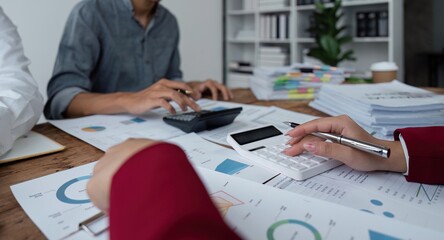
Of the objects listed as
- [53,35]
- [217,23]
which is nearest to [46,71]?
[53,35]

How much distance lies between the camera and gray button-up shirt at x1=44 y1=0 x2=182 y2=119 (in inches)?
46.8

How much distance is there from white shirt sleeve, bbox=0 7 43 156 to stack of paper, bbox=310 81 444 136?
704 mm

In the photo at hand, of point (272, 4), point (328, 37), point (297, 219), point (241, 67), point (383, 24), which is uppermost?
point (272, 4)

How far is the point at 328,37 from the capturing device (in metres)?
2.49

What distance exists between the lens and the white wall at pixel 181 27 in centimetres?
234

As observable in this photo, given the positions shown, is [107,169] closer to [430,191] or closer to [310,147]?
[310,147]

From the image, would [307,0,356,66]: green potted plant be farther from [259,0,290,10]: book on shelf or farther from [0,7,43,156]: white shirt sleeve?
[0,7,43,156]: white shirt sleeve

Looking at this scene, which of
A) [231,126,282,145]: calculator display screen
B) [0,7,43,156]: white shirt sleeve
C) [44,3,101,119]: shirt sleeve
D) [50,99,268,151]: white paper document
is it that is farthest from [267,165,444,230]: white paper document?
[44,3,101,119]: shirt sleeve

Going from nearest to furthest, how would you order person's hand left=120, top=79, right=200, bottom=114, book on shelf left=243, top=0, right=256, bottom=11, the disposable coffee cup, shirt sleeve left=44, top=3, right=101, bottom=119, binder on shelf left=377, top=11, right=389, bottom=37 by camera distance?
person's hand left=120, top=79, right=200, bottom=114 < shirt sleeve left=44, top=3, right=101, bottom=119 < the disposable coffee cup < binder on shelf left=377, top=11, right=389, bottom=37 < book on shelf left=243, top=0, right=256, bottom=11

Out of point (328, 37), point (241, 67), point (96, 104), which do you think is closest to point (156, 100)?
point (96, 104)

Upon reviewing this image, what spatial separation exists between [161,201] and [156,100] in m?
0.66

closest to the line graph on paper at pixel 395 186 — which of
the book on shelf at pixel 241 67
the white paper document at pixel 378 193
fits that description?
the white paper document at pixel 378 193

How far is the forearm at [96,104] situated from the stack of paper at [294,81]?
0.48 m

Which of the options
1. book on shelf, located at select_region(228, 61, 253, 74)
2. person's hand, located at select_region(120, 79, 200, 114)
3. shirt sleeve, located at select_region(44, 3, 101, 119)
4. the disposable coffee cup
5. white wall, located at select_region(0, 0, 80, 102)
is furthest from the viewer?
book on shelf, located at select_region(228, 61, 253, 74)
